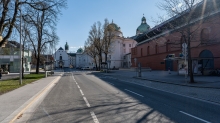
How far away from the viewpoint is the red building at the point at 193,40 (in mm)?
21469

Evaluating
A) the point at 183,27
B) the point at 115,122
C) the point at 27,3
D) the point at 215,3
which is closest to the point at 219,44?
the point at 215,3

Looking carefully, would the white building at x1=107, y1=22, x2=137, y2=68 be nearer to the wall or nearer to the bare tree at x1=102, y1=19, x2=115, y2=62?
the wall

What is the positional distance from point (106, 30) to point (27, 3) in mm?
40303

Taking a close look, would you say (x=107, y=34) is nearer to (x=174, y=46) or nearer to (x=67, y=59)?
(x=174, y=46)

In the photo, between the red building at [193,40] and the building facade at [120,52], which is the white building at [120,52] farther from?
the red building at [193,40]

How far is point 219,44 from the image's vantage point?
3095 cm

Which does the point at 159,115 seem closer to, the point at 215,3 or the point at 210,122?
the point at 210,122

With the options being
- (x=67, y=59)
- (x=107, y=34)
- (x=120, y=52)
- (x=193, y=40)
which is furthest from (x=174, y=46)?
(x=67, y=59)

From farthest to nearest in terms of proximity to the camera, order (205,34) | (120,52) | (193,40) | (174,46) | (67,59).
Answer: (67,59), (120,52), (174,46), (193,40), (205,34)

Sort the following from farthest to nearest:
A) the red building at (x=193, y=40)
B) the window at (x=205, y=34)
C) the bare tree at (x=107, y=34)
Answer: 1. the bare tree at (x=107, y=34)
2. the window at (x=205, y=34)
3. the red building at (x=193, y=40)

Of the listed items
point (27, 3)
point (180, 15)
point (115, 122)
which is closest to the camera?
point (115, 122)

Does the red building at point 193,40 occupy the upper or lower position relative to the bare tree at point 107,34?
lower

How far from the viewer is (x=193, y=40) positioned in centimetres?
3575

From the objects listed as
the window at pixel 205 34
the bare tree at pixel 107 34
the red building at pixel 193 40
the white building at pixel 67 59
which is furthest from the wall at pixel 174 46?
the white building at pixel 67 59
